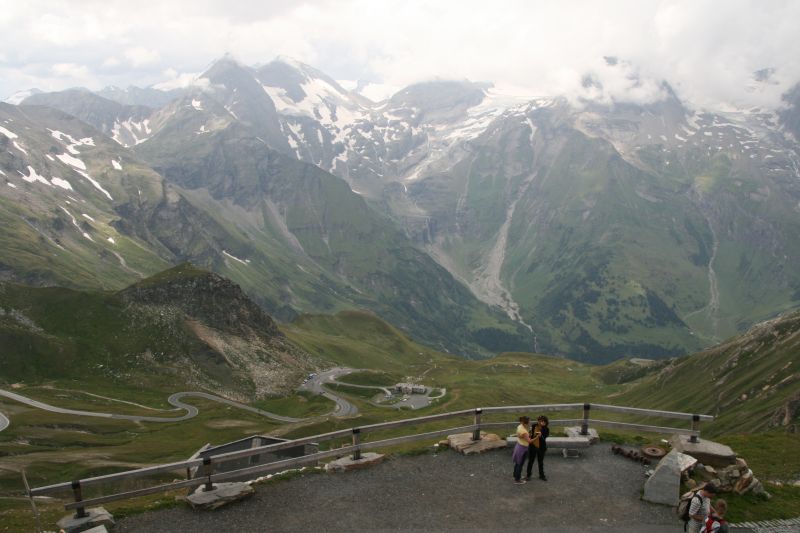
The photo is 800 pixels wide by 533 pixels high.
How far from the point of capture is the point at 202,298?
185m

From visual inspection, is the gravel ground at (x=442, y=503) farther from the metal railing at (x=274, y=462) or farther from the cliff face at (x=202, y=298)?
the cliff face at (x=202, y=298)

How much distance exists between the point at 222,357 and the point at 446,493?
154 metres

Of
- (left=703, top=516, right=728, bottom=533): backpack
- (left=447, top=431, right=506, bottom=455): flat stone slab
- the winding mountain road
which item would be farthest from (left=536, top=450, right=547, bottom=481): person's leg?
the winding mountain road

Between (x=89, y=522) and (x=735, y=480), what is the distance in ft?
87.9

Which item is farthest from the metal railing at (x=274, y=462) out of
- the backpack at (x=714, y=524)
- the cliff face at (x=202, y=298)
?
the cliff face at (x=202, y=298)

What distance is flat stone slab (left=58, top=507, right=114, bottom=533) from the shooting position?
21.1m

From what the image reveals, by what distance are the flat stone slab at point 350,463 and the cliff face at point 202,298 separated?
160m

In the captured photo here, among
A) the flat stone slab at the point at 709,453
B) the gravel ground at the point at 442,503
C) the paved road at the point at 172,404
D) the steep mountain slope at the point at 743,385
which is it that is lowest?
the paved road at the point at 172,404

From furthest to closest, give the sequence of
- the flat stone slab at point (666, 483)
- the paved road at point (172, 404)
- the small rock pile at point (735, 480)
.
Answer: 1. the paved road at point (172, 404)
2. the small rock pile at point (735, 480)
3. the flat stone slab at point (666, 483)

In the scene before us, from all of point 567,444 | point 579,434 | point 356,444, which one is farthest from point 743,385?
point 356,444

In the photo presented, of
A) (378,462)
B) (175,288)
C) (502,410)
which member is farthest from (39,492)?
(175,288)

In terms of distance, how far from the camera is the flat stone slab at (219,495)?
23.5m

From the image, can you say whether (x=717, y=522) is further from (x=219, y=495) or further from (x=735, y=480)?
(x=219, y=495)

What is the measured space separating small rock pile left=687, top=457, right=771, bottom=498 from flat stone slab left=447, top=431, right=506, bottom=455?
923 cm
